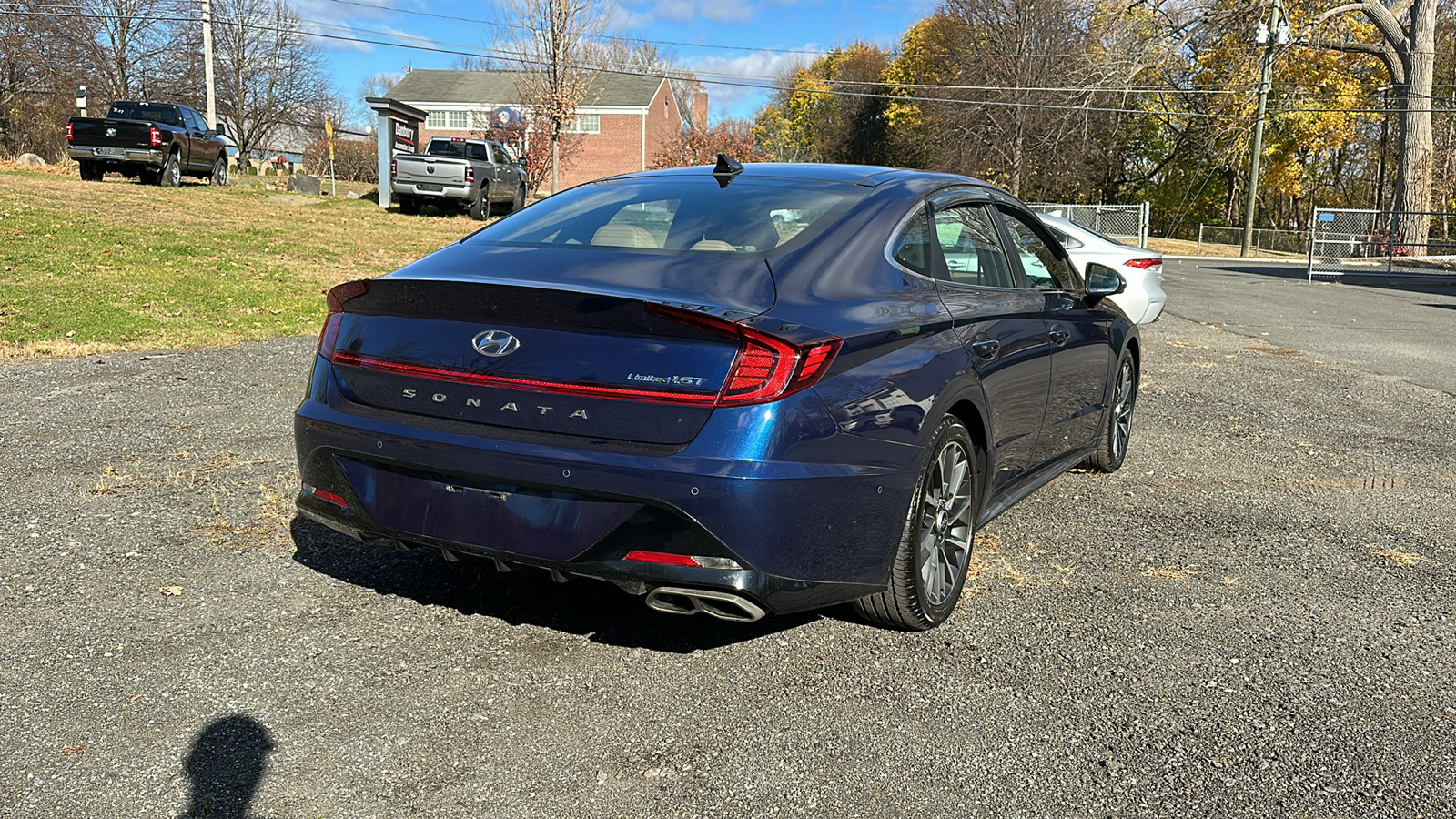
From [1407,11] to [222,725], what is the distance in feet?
150

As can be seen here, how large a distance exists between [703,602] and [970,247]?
6.81 feet

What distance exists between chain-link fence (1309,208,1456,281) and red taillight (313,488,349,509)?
25927 millimetres

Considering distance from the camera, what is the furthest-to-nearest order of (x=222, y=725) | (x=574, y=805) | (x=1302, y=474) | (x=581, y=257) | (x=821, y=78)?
1. (x=821, y=78)
2. (x=1302, y=474)
3. (x=581, y=257)
4. (x=222, y=725)
5. (x=574, y=805)

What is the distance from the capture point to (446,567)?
452 cm

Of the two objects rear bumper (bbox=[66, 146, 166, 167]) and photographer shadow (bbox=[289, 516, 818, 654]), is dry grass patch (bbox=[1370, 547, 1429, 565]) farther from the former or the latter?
rear bumper (bbox=[66, 146, 166, 167])

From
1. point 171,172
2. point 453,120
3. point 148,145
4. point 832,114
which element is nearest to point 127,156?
point 148,145

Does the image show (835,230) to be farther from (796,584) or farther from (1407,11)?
(1407,11)

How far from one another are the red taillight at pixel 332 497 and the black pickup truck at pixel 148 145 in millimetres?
23240

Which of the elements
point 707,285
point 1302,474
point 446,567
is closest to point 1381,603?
point 1302,474

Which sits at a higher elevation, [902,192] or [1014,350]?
[902,192]

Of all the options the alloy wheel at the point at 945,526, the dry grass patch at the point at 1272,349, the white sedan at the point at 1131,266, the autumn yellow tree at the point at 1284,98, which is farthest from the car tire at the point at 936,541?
the autumn yellow tree at the point at 1284,98

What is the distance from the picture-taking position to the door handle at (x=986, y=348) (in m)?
4.13

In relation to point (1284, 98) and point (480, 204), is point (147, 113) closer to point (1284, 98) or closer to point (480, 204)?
point (480, 204)

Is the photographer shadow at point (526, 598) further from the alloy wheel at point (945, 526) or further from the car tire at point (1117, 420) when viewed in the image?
the car tire at point (1117, 420)
